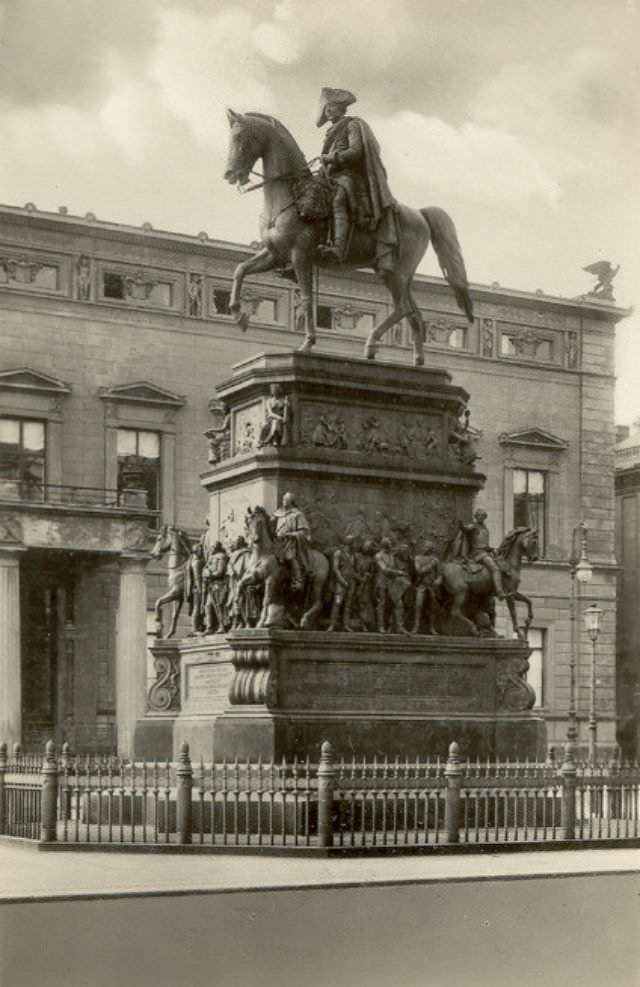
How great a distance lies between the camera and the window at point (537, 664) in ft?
166

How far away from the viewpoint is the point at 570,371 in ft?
178

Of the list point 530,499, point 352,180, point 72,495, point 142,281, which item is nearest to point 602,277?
point 530,499

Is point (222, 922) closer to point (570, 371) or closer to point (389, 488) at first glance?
point (389, 488)

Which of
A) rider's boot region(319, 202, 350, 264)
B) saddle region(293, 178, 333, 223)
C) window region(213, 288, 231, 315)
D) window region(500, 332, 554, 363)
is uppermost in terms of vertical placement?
window region(213, 288, 231, 315)

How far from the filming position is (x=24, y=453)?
45.4m

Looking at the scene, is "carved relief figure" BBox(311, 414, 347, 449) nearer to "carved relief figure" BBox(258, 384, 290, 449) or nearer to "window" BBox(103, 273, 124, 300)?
"carved relief figure" BBox(258, 384, 290, 449)

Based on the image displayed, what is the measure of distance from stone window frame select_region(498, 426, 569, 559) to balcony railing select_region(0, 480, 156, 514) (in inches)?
466

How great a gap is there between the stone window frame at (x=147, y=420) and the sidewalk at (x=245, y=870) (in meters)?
28.8

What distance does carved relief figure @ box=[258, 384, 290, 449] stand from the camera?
2028 centimetres

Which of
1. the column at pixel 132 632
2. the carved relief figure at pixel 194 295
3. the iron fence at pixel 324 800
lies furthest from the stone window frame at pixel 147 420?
the iron fence at pixel 324 800

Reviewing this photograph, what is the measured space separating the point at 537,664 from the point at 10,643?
17.6 meters

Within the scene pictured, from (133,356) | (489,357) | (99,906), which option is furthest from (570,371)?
(99,906)

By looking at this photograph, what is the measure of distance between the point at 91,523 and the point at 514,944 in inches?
1203

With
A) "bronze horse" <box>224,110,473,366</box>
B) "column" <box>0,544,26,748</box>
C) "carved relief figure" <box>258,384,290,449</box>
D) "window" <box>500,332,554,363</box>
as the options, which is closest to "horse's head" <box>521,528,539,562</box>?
"bronze horse" <box>224,110,473,366</box>
